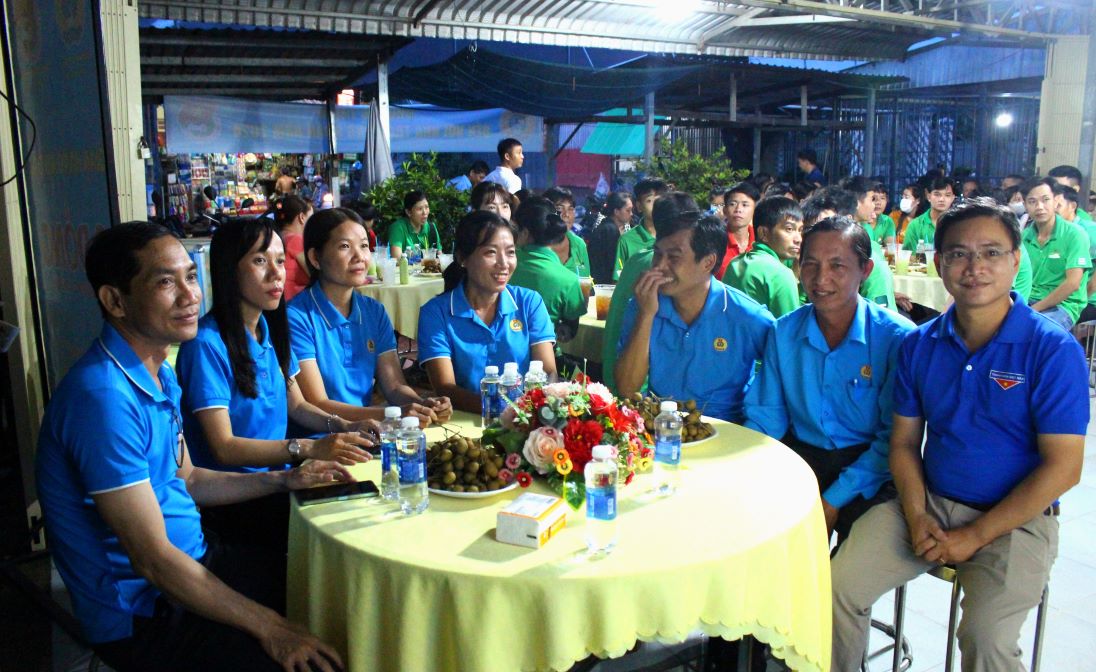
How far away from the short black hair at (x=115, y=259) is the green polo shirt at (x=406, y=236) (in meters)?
5.29

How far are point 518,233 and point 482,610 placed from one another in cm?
343

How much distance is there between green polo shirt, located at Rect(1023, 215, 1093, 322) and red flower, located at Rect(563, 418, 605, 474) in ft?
16.8

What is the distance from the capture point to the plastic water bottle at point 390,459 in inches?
83.4

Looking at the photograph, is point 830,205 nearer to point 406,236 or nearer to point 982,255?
point 982,255

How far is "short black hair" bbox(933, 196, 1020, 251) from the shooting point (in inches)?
94.4

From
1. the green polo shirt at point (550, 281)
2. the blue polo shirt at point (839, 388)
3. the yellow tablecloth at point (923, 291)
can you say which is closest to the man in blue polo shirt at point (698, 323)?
the blue polo shirt at point (839, 388)

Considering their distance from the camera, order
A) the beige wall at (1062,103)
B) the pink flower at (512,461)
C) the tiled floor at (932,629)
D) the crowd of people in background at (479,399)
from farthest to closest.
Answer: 1. the beige wall at (1062,103)
2. the tiled floor at (932,629)
3. the pink flower at (512,461)
4. the crowd of people in background at (479,399)

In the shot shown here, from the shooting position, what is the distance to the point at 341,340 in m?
3.29

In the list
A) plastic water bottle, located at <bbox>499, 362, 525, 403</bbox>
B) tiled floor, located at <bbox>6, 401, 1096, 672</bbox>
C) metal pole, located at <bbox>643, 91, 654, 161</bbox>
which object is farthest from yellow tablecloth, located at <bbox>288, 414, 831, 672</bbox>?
metal pole, located at <bbox>643, 91, 654, 161</bbox>

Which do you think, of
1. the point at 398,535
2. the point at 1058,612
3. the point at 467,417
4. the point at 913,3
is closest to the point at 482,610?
the point at 398,535

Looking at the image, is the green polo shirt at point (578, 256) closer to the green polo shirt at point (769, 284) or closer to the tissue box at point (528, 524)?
the green polo shirt at point (769, 284)

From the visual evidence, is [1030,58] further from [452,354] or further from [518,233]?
[452,354]

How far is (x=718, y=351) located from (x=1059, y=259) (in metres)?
4.19

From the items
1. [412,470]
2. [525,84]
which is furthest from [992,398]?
[525,84]
